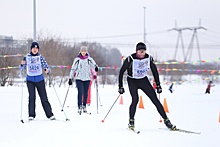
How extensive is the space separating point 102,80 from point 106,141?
75.6ft

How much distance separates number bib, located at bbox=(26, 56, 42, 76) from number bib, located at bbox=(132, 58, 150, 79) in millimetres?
2299

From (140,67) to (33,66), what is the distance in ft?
8.17

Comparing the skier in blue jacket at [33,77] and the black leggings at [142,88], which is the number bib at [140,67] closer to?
the black leggings at [142,88]

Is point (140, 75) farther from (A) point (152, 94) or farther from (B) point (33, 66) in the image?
(B) point (33, 66)

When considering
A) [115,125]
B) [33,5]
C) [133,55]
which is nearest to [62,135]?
[115,125]

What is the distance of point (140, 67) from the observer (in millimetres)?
6461

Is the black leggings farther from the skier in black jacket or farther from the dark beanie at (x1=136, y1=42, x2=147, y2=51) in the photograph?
the dark beanie at (x1=136, y1=42, x2=147, y2=51)

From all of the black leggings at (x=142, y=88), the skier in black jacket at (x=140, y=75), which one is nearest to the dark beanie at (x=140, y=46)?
the skier in black jacket at (x=140, y=75)

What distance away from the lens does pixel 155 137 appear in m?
5.68

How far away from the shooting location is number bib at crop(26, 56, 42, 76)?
7.54 meters

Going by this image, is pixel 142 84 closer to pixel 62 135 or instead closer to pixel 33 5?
pixel 62 135

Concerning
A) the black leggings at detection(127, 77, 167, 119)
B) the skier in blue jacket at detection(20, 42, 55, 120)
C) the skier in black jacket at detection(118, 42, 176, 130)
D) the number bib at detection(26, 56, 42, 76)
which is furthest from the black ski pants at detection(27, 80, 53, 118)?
the black leggings at detection(127, 77, 167, 119)

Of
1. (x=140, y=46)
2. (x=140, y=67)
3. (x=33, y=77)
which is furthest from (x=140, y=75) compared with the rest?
(x=33, y=77)

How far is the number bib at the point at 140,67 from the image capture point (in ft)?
21.1
